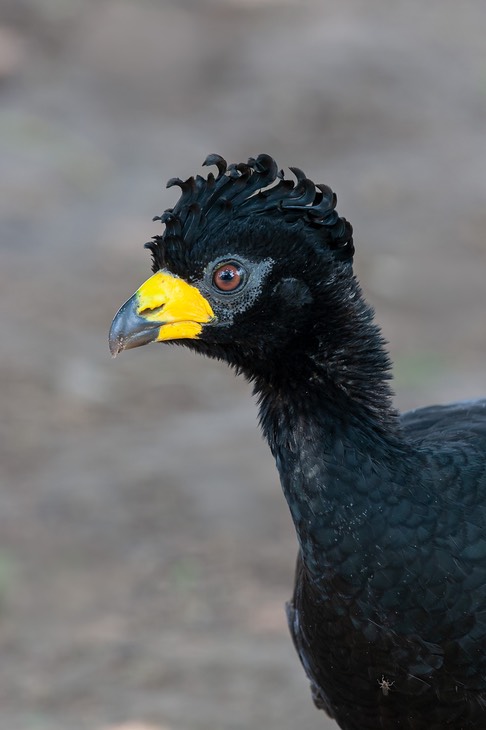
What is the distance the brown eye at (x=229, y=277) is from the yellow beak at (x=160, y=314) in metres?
0.09

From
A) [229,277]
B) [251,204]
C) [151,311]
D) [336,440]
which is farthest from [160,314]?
[336,440]

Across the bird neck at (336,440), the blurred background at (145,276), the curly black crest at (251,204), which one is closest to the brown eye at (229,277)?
the curly black crest at (251,204)

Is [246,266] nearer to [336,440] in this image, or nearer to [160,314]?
[160,314]

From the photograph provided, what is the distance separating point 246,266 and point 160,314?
0.30 meters

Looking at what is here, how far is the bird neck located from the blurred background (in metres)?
2.65

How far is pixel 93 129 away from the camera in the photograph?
13.1 meters

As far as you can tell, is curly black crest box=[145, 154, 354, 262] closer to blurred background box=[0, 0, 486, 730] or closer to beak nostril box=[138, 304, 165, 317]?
beak nostril box=[138, 304, 165, 317]

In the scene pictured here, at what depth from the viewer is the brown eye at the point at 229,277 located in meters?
3.91

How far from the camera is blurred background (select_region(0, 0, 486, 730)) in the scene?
686 centimetres

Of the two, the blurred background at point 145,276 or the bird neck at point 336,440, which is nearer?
the bird neck at point 336,440

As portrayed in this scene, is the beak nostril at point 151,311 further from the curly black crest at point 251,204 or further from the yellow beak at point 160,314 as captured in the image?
the curly black crest at point 251,204

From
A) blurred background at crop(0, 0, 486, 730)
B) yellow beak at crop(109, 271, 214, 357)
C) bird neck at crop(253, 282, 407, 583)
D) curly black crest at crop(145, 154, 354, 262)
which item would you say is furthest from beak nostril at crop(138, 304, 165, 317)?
blurred background at crop(0, 0, 486, 730)

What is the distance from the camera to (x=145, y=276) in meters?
10.5

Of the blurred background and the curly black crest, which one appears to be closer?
the curly black crest
